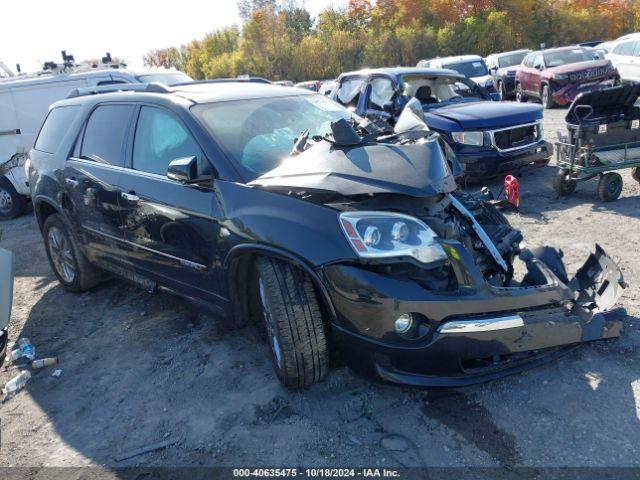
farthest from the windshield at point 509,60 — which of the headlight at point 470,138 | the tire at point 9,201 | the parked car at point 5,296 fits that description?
the parked car at point 5,296

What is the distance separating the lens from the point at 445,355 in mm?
2584

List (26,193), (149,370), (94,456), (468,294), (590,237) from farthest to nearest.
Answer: (26,193) < (590,237) < (149,370) < (94,456) < (468,294)

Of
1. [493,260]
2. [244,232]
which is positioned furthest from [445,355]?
[244,232]

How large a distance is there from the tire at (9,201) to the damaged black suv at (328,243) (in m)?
6.06

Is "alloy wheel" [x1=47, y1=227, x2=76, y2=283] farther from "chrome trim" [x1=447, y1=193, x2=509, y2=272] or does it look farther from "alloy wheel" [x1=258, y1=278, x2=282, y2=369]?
"chrome trim" [x1=447, y1=193, x2=509, y2=272]

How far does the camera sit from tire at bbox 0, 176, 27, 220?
29.7 ft

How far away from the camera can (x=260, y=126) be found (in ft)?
11.9

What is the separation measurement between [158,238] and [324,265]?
1561 millimetres

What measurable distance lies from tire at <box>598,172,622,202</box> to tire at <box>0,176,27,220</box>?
9216 millimetres

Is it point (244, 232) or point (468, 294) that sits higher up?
point (244, 232)

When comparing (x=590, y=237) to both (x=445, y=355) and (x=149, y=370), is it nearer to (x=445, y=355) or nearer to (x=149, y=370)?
(x=445, y=355)

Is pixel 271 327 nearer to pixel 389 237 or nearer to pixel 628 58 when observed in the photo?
pixel 389 237

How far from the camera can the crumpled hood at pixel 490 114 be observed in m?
6.95

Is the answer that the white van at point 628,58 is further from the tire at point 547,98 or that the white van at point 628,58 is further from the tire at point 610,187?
the tire at point 610,187
